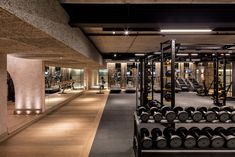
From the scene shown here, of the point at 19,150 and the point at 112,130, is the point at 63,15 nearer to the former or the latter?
the point at 19,150

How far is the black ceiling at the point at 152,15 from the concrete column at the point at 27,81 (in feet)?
17.5

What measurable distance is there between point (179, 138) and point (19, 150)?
3391 mm

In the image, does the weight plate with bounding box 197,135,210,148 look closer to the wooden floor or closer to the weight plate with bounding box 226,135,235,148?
the weight plate with bounding box 226,135,235,148

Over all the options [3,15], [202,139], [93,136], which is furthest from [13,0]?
[93,136]

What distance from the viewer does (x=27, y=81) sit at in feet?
29.3

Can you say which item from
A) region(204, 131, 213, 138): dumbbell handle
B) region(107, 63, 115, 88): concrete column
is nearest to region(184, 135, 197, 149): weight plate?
region(204, 131, 213, 138): dumbbell handle

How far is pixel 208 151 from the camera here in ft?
13.2

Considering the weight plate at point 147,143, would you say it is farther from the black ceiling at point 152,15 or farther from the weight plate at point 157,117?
the black ceiling at point 152,15

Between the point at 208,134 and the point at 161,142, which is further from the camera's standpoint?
the point at 208,134

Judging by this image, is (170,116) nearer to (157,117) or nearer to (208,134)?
(157,117)

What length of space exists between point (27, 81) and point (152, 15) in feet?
21.0

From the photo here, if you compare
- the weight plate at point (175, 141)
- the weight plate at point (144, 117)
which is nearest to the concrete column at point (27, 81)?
the weight plate at point (144, 117)

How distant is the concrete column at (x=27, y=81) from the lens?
8.88 meters

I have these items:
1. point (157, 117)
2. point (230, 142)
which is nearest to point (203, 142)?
point (230, 142)
